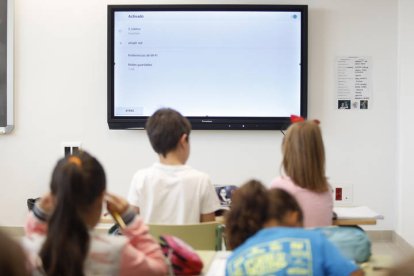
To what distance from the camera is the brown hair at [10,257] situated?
2.91ft

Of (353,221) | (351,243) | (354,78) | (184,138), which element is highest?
(354,78)

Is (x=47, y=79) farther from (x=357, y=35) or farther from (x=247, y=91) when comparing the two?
(x=357, y=35)

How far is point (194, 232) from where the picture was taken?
2.29 metres

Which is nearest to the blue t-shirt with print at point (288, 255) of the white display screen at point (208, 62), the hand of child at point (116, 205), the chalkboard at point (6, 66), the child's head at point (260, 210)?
the child's head at point (260, 210)

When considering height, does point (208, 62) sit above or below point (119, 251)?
above

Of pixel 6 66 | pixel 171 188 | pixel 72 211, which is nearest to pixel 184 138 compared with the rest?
pixel 171 188

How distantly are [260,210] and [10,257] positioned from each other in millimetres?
947

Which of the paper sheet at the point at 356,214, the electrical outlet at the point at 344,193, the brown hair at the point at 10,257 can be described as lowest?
the electrical outlet at the point at 344,193

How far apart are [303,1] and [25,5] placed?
2412mm

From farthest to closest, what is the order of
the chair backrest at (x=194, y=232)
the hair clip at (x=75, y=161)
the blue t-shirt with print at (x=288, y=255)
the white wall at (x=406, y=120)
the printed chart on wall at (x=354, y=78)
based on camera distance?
the printed chart on wall at (x=354, y=78) → the white wall at (x=406, y=120) → the chair backrest at (x=194, y=232) → the hair clip at (x=75, y=161) → the blue t-shirt with print at (x=288, y=255)

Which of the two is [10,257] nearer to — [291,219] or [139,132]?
[291,219]

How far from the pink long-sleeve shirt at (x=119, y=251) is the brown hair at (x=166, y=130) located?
82cm

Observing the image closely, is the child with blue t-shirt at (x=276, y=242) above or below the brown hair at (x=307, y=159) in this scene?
below

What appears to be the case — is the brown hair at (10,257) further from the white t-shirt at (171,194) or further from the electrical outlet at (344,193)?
the electrical outlet at (344,193)
